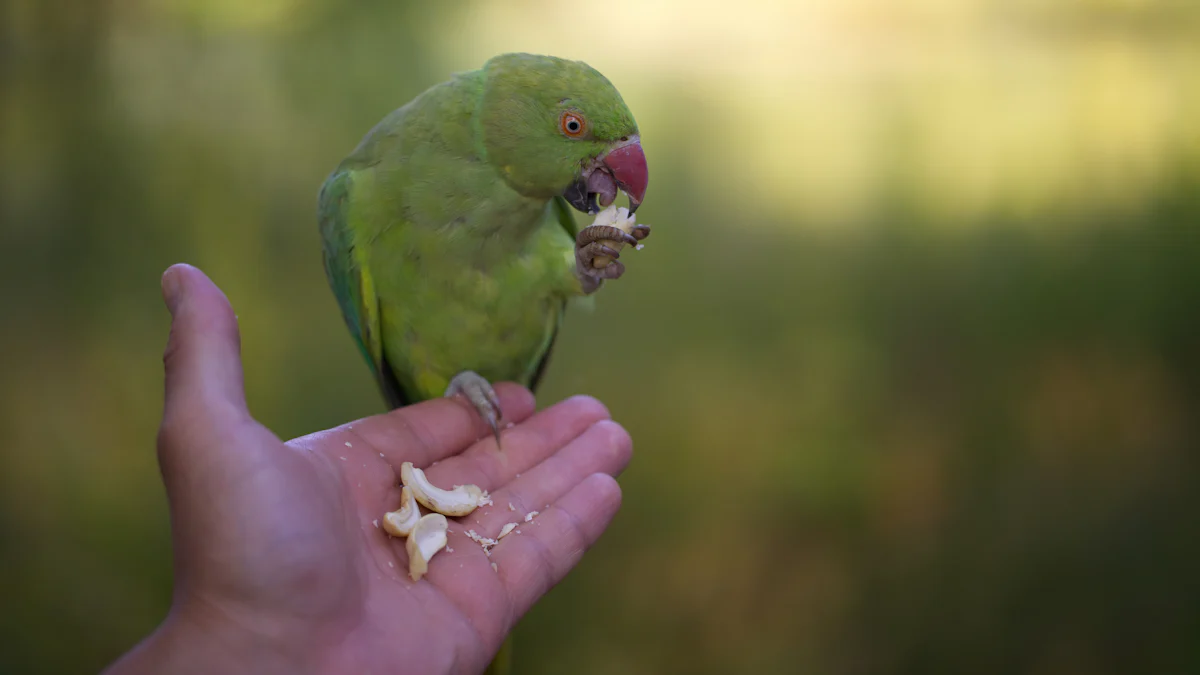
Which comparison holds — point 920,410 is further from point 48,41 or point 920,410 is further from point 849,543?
point 48,41

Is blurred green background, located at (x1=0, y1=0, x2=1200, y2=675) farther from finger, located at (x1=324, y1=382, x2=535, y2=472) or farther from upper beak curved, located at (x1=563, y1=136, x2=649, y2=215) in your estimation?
upper beak curved, located at (x1=563, y1=136, x2=649, y2=215)

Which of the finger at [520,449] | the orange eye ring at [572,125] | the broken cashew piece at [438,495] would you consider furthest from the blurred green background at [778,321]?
the broken cashew piece at [438,495]

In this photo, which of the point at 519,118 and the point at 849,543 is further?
the point at 849,543

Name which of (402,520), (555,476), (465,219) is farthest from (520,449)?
(465,219)

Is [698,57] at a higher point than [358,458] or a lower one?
higher

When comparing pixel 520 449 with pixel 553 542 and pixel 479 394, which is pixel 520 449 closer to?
pixel 479 394

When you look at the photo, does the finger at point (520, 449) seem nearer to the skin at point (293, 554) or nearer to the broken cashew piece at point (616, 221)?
the skin at point (293, 554)

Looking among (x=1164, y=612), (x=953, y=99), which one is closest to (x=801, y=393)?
(x=953, y=99)
